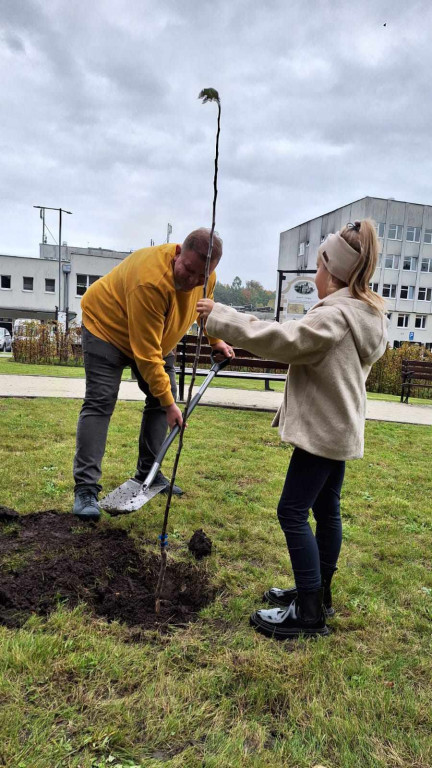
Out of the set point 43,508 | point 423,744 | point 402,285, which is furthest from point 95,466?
point 402,285

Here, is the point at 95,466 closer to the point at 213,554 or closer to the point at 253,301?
the point at 213,554

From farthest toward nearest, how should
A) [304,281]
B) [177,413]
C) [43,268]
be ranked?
1. [43,268]
2. [304,281]
3. [177,413]

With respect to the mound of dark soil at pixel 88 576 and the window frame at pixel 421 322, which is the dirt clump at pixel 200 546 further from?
the window frame at pixel 421 322

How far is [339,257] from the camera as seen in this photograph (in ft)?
6.53

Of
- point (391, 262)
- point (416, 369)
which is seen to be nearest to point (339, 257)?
point (416, 369)

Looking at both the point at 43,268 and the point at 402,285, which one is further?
the point at 402,285

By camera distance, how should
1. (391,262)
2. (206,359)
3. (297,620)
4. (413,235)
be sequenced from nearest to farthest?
1. (297,620)
2. (206,359)
3. (413,235)
4. (391,262)

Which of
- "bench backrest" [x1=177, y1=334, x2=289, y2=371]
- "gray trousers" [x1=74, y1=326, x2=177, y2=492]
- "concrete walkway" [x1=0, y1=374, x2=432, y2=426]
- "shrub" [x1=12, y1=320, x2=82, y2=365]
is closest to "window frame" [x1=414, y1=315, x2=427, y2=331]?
"shrub" [x1=12, y1=320, x2=82, y2=365]

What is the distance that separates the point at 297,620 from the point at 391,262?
46479mm

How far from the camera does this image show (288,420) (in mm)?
2010

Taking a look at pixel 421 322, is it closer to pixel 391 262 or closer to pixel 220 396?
pixel 391 262

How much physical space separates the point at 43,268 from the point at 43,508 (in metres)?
37.1

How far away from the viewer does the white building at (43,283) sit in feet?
119

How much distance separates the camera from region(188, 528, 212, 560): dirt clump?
2.66 m
